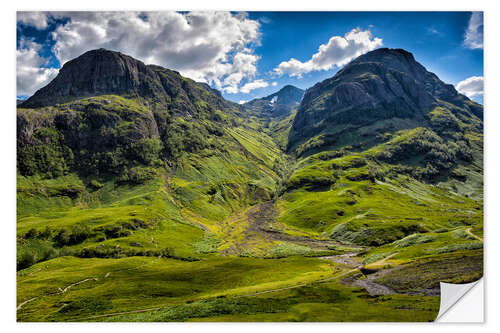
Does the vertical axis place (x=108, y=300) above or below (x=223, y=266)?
above

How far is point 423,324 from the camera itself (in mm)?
22906

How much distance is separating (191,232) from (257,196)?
80489mm

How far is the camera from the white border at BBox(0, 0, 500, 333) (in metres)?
24.6

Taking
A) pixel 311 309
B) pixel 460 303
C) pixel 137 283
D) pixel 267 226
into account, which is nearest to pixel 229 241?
pixel 267 226

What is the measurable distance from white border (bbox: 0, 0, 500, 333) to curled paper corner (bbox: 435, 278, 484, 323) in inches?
33.7

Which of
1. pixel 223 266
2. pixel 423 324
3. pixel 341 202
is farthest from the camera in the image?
pixel 341 202

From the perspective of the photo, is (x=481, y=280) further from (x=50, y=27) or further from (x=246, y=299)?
(x=50, y=27)

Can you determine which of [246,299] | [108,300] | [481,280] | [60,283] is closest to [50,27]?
[108,300]

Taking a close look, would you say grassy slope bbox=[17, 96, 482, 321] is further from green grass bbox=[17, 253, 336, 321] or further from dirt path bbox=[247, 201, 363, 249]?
dirt path bbox=[247, 201, 363, 249]

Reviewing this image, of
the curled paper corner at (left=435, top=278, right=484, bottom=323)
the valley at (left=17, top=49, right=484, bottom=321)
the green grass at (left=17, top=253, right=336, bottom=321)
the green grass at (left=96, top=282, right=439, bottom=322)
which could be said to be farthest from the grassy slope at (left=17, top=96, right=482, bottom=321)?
the curled paper corner at (left=435, top=278, right=484, bottom=323)
